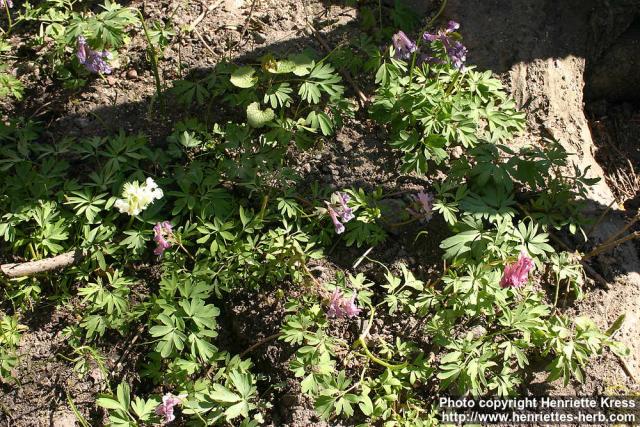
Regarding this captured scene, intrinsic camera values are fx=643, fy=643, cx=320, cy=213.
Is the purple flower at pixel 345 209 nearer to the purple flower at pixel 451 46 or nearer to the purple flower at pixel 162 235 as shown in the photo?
the purple flower at pixel 162 235

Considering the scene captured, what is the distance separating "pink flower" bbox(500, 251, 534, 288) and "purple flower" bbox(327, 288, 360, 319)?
74 cm

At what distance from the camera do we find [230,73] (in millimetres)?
4016

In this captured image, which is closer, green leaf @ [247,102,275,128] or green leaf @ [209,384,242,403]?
green leaf @ [209,384,242,403]

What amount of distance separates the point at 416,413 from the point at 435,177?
144cm

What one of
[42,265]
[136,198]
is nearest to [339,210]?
[136,198]

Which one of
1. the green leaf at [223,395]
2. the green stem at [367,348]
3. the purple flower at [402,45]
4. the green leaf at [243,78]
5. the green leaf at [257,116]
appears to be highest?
the purple flower at [402,45]

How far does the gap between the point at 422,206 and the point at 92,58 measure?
2135mm

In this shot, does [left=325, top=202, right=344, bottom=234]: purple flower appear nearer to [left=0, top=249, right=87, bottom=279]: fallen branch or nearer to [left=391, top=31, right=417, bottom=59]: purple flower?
[left=391, top=31, right=417, bottom=59]: purple flower

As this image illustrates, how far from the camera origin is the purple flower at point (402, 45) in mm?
3746

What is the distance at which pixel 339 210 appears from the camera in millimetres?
3346

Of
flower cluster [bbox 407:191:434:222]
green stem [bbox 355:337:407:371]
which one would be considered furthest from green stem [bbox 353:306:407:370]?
flower cluster [bbox 407:191:434:222]

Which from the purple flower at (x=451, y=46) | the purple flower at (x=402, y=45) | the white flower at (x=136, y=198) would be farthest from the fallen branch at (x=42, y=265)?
the purple flower at (x=451, y=46)

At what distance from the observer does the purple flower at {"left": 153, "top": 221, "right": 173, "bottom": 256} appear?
323 cm

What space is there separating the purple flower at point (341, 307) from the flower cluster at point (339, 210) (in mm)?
348
